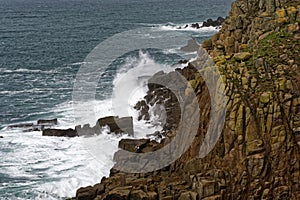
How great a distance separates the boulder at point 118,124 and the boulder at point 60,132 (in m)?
2.38

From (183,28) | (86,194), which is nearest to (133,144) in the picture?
(86,194)

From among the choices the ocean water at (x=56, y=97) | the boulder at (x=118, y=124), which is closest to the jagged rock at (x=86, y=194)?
Result: the ocean water at (x=56, y=97)

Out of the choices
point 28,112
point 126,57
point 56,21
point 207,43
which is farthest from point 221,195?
point 56,21

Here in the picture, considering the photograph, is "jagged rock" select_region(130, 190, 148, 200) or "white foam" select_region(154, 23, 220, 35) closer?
"jagged rock" select_region(130, 190, 148, 200)

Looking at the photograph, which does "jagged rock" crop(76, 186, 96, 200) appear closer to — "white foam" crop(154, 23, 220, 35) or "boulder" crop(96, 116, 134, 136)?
"boulder" crop(96, 116, 134, 136)

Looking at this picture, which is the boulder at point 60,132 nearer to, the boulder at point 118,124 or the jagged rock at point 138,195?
the boulder at point 118,124

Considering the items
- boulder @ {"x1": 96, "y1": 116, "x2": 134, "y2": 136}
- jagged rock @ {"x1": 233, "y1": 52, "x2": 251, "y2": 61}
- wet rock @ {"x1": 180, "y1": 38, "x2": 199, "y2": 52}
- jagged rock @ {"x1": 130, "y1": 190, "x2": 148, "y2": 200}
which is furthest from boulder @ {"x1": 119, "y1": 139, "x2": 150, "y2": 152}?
wet rock @ {"x1": 180, "y1": 38, "x2": 199, "y2": 52}

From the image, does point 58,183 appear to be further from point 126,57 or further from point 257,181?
point 126,57

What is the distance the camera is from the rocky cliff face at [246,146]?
24.0 metres

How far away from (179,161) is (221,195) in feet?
12.6

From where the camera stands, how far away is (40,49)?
8531 cm

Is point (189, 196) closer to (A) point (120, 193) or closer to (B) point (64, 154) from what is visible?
(A) point (120, 193)

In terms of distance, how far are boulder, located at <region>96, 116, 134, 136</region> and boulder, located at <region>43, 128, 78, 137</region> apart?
7.82 feet

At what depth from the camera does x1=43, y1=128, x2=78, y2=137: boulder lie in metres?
40.7
